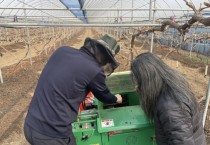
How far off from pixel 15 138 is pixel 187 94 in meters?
3.48

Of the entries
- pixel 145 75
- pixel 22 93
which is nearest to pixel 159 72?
pixel 145 75

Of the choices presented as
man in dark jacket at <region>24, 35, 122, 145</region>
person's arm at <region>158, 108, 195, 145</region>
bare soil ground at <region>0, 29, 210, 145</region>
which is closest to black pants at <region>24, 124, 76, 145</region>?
man in dark jacket at <region>24, 35, 122, 145</region>

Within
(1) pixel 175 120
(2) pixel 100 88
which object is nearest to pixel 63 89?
(2) pixel 100 88

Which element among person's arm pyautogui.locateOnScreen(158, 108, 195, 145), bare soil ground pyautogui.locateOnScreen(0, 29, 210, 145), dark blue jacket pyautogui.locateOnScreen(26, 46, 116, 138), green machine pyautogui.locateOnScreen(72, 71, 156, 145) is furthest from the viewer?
bare soil ground pyautogui.locateOnScreen(0, 29, 210, 145)

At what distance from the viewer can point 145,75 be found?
1663mm

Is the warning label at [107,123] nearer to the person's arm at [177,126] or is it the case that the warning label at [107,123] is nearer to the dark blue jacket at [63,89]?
the dark blue jacket at [63,89]

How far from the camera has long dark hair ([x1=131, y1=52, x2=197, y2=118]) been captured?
5.46ft

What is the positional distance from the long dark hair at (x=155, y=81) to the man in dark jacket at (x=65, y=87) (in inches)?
14.5

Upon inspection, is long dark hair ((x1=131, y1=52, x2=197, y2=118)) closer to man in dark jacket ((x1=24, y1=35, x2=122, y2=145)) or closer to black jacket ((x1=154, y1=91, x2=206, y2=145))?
black jacket ((x1=154, y1=91, x2=206, y2=145))

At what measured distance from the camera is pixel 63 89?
1.95 meters

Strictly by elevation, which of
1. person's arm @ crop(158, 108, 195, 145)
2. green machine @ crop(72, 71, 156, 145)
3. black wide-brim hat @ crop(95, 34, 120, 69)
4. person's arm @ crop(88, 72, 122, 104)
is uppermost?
black wide-brim hat @ crop(95, 34, 120, 69)

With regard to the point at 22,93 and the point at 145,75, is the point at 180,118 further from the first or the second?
the point at 22,93

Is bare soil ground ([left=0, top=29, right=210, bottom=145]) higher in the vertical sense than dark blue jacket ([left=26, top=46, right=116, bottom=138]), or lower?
lower

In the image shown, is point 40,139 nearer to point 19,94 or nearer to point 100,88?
point 100,88
